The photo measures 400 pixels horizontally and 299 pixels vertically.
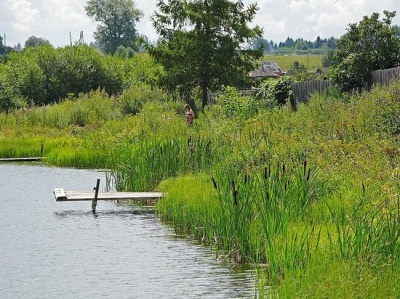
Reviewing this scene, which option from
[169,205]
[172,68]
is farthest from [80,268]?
[172,68]

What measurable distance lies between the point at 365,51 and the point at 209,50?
1167 centimetres

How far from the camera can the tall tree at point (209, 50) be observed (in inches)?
1877

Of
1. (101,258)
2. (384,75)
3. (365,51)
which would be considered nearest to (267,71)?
(365,51)

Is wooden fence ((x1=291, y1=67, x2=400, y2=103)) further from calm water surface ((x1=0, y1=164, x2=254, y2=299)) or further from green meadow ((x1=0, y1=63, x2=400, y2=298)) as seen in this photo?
calm water surface ((x1=0, y1=164, x2=254, y2=299))

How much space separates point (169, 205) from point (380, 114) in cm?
644

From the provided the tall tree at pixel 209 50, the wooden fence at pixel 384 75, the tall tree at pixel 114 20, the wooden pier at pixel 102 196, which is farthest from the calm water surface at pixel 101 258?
the tall tree at pixel 114 20

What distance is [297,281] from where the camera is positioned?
10.9m

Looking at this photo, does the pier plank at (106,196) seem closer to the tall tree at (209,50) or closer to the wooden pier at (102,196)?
the wooden pier at (102,196)

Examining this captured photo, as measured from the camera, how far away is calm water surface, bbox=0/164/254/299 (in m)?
14.2

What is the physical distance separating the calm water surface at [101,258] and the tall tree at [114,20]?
129 meters

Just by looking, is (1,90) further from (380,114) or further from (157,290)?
(157,290)

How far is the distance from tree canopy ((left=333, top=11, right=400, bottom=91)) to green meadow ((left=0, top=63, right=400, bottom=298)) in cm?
476

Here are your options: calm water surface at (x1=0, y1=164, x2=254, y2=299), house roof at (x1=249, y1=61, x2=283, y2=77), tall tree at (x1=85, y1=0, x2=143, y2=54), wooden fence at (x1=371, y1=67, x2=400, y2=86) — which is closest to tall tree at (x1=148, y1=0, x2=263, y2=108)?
wooden fence at (x1=371, y1=67, x2=400, y2=86)

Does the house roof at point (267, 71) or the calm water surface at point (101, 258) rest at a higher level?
the house roof at point (267, 71)
